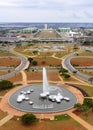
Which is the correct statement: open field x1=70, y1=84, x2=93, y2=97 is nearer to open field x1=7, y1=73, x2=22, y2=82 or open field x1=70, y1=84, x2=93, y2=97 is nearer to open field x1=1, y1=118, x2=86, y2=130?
open field x1=1, y1=118, x2=86, y2=130

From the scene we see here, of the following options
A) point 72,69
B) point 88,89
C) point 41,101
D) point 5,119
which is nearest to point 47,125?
point 5,119

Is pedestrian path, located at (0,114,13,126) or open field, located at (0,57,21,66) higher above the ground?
open field, located at (0,57,21,66)

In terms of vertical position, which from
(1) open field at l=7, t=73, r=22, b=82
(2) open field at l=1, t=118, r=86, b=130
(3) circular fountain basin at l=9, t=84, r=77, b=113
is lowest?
(2) open field at l=1, t=118, r=86, b=130

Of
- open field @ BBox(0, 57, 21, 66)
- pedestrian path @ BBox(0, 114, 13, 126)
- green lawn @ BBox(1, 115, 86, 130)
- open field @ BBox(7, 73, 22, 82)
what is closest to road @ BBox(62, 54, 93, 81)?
open field @ BBox(7, 73, 22, 82)

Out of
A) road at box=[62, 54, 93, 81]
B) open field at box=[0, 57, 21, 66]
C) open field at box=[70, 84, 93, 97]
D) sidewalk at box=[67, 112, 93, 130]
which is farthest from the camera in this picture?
open field at box=[0, 57, 21, 66]

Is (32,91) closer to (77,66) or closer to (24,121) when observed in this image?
(24,121)

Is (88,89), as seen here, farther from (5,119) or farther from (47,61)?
(47,61)
